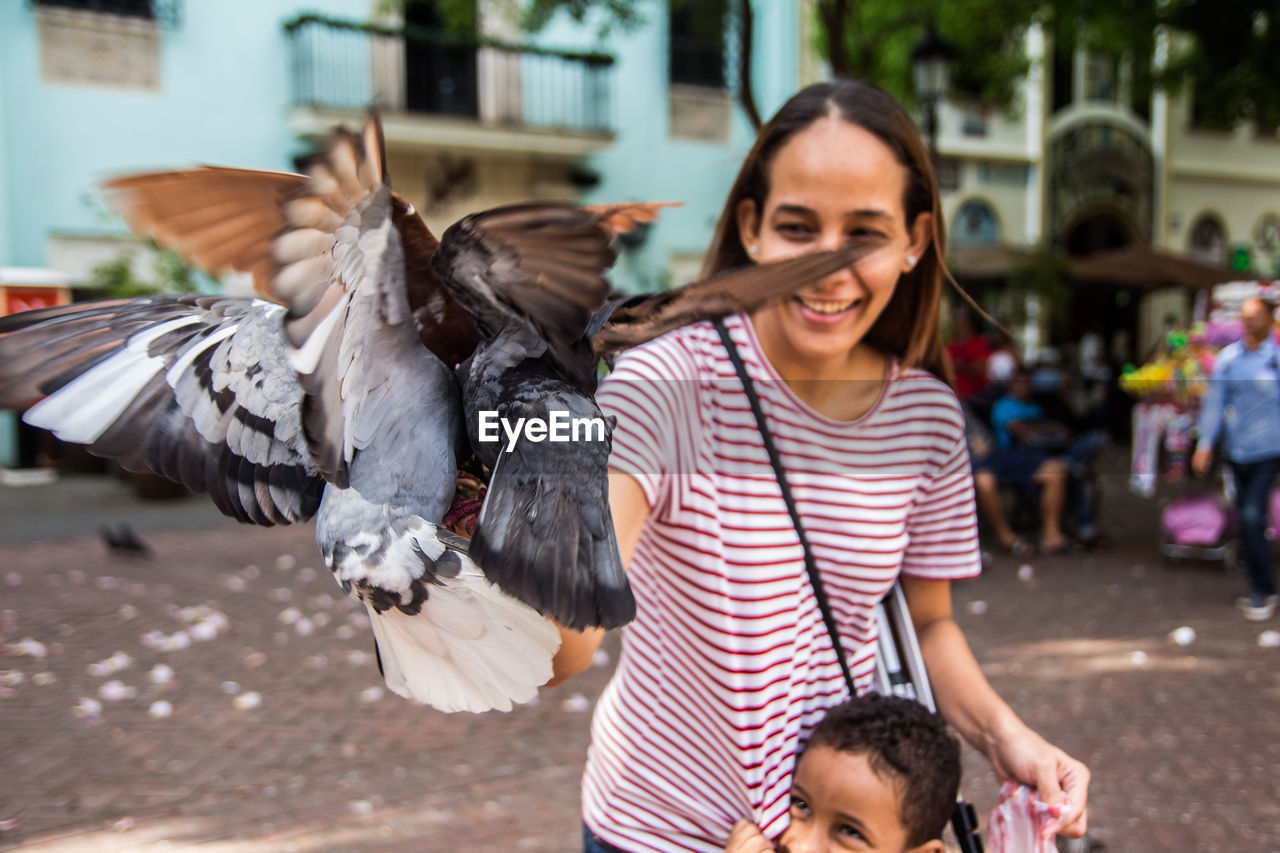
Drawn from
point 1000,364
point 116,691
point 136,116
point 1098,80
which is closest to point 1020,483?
point 1000,364

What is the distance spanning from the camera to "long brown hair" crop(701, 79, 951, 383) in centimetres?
146

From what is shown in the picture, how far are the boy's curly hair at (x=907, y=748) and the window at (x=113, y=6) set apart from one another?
14055 millimetres

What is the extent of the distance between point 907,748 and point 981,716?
0.18 meters

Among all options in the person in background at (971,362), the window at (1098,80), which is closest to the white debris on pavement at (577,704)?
the person in background at (971,362)

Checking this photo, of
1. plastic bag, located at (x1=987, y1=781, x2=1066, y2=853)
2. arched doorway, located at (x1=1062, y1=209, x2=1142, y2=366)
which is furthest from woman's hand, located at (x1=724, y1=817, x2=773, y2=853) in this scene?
arched doorway, located at (x1=1062, y1=209, x2=1142, y2=366)

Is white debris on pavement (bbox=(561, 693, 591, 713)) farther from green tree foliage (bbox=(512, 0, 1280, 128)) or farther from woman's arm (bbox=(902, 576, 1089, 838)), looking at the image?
green tree foliage (bbox=(512, 0, 1280, 128))

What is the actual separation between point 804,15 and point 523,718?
14795 millimetres

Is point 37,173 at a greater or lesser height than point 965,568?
greater

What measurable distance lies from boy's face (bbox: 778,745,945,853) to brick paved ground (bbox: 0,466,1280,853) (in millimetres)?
2275

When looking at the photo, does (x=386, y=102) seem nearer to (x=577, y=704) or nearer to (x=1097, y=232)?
(x=577, y=704)

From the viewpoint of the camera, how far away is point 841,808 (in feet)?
5.03

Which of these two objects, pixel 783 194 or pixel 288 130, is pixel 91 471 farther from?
pixel 783 194

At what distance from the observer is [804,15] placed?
1625 centimetres

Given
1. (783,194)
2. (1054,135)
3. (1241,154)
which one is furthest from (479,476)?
(1241,154)
